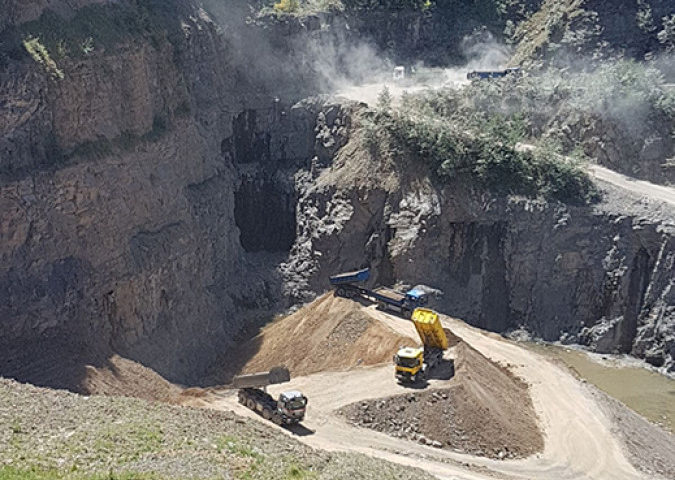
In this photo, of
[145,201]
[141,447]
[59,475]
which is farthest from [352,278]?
[59,475]

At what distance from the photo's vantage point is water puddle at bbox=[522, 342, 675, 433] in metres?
39.2

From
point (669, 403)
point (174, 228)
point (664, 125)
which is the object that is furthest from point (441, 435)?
point (664, 125)

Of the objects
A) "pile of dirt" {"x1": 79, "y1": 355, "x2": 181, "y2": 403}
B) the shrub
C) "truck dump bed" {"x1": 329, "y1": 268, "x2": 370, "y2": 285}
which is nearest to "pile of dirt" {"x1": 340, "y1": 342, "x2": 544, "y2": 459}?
"pile of dirt" {"x1": 79, "y1": 355, "x2": 181, "y2": 403}

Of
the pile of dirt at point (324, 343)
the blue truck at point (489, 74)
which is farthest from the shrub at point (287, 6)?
the pile of dirt at point (324, 343)

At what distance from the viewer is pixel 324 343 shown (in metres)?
38.3

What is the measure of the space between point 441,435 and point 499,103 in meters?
28.6

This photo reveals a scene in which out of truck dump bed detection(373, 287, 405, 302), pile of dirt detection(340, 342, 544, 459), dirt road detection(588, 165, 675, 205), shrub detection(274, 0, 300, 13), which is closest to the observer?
pile of dirt detection(340, 342, 544, 459)

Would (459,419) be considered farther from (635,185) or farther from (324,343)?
(635,185)

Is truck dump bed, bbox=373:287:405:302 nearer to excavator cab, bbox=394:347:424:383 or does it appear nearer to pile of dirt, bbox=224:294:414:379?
pile of dirt, bbox=224:294:414:379

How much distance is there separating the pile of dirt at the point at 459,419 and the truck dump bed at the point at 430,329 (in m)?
1.57

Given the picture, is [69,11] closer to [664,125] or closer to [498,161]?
[498,161]

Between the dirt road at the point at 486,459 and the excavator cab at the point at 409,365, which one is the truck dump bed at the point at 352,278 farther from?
the excavator cab at the point at 409,365

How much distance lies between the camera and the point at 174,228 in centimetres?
4369

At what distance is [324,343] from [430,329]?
18.7ft
